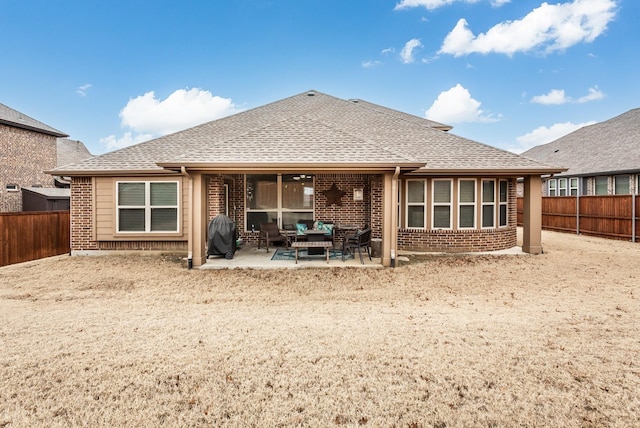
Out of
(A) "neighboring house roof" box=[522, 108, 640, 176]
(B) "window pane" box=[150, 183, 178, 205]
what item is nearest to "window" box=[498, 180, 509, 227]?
(A) "neighboring house roof" box=[522, 108, 640, 176]

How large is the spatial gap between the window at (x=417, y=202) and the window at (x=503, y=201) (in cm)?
253

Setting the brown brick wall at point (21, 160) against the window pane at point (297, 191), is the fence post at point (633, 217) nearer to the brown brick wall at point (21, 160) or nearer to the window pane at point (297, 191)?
the window pane at point (297, 191)

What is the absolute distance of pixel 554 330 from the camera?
4.16 m

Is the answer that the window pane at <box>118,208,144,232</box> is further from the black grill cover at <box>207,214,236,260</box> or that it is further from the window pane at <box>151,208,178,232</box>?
the black grill cover at <box>207,214,236,260</box>

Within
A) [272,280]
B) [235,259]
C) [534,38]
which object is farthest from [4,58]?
[534,38]

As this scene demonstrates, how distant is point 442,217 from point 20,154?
2391 cm

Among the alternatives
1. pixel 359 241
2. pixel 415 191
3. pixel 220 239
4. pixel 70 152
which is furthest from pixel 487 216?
pixel 70 152

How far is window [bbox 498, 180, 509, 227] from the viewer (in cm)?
1068

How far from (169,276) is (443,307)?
5.74 meters

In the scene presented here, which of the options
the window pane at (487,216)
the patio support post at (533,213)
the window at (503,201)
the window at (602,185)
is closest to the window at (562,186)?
the window at (602,185)

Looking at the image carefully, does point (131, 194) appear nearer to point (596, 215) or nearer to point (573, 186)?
point (596, 215)

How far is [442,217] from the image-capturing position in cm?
1034

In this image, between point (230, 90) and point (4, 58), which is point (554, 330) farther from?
point (4, 58)

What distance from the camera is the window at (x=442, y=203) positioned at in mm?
10266
